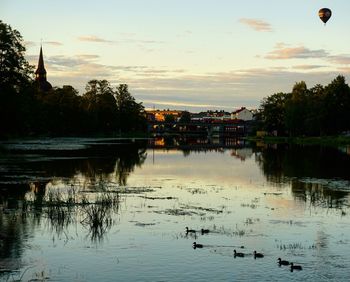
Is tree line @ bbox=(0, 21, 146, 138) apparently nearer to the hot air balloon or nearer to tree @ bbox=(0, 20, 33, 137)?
tree @ bbox=(0, 20, 33, 137)

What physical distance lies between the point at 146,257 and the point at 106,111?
172 meters

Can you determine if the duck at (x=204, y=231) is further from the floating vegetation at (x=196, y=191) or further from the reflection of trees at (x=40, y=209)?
the floating vegetation at (x=196, y=191)

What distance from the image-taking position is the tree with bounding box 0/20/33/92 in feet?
233

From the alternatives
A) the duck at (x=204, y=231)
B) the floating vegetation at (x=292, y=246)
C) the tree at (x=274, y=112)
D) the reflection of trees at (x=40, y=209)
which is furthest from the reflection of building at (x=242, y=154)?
the tree at (x=274, y=112)

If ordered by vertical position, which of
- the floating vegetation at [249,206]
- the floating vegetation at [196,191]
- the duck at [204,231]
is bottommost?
the duck at [204,231]

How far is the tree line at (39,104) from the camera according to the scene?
71.1 metres

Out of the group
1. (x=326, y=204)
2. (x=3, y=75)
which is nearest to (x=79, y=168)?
(x=3, y=75)

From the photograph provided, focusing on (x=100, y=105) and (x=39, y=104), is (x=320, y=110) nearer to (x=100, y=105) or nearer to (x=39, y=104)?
(x=39, y=104)

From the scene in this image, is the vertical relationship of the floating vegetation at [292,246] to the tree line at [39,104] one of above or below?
below

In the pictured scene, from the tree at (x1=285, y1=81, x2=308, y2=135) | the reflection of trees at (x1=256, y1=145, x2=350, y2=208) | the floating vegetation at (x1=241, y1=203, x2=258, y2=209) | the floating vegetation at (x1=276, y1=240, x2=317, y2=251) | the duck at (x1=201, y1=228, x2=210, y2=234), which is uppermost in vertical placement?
the tree at (x1=285, y1=81, x2=308, y2=135)

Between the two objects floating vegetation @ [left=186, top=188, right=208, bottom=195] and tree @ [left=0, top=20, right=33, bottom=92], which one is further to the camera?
tree @ [left=0, top=20, right=33, bottom=92]

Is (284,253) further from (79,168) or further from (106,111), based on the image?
(106,111)

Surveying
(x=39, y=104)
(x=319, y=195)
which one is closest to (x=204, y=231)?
(x=319, y=195)

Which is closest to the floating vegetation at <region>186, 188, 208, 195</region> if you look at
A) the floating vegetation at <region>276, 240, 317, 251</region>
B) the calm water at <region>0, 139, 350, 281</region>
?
the calm water at <region>0, 139, 350, 281</region>
